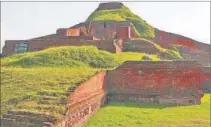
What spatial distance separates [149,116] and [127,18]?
22053 millimetres

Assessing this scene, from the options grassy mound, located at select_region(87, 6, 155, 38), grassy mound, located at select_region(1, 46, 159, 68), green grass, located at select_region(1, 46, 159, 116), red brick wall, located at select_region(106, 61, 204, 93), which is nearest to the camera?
green grass, located at select_region(1, 46, 159, 116)

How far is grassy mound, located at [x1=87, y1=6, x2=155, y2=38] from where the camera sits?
31344mm

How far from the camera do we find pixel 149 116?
1195 centimetres

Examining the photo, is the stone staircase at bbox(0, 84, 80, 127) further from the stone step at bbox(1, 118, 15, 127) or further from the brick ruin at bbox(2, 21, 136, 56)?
the brick ruin at bbox(2, 21, 136, 56)

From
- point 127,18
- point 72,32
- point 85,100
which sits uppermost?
point 127,18

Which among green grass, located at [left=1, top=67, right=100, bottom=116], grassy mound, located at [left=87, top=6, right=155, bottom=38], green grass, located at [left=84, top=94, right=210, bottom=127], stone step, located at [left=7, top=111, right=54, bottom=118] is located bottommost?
green grass, located at [left=84, top=94, right=210, bottom=127]

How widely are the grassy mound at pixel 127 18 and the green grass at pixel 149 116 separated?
1739cm

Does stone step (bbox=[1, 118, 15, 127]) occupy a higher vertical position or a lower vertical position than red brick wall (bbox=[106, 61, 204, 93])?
lower

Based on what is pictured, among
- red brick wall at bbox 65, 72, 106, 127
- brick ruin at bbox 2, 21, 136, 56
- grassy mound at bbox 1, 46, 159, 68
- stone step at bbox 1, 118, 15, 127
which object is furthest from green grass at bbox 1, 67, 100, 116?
brick ruin at bbox 2, 21, 136, 56

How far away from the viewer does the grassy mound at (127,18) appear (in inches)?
1234

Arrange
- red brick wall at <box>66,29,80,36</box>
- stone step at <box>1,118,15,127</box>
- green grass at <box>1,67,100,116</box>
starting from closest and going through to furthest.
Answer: stone step at <box>1,118,15,127</box>, green grass at <box>1,67,100,116</box>, red brick wall at <box>66,29,80,36</box>

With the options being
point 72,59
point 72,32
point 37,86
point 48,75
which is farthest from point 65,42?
point 37,86

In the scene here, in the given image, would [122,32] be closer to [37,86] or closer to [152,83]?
[152,83]

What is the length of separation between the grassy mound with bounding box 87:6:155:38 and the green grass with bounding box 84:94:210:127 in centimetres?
1739
